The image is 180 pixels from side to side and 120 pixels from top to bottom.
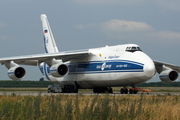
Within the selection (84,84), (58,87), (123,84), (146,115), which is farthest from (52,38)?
(146,115)

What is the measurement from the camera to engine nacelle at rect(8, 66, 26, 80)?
957 inches

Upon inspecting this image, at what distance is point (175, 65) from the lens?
88.4ft

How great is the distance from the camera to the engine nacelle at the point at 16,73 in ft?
79.8

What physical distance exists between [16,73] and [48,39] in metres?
8.47

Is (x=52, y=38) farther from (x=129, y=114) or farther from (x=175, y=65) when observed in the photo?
(x=129, y=114)

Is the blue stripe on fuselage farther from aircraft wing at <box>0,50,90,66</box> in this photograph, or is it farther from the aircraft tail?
the aircraft tail

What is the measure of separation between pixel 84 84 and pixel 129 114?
17.6m

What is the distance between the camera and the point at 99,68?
2317 centimetres

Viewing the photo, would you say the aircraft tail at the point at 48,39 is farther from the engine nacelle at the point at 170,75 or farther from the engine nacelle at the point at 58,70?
the engine nacelle at the point at 170,75

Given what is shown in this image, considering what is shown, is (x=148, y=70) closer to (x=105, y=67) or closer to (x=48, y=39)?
(x=105, y=67)

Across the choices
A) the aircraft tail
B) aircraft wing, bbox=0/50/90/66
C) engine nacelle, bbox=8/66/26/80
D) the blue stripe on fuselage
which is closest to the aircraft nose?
the blue stripe on fuselage

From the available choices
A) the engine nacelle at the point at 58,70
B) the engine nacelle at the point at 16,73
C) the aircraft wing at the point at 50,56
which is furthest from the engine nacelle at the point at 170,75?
the engine nacelle at the point at 16,73

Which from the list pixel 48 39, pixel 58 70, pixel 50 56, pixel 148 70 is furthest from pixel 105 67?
pixel 48 39

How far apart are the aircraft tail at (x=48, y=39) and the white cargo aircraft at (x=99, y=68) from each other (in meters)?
3.00
